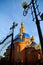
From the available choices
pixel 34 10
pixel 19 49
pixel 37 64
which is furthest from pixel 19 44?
pixel 34 10

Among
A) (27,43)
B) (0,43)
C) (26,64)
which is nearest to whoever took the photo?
(0,43)

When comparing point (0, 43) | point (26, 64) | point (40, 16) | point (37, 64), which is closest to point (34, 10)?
point (40, 16)

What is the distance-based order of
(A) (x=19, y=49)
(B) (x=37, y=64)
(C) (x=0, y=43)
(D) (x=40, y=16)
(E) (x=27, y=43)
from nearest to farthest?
1. (D) (x=40, y=16)
2. (C) (x=0, y=43)
3. (B) (x=37, y=64)
4. (A) (x=19, y=49)
5. (E) (x=27, y=43)

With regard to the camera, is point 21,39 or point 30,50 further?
point 21,39

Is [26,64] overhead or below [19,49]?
below

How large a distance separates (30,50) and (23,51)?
6.75 ft

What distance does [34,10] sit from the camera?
1246 cm

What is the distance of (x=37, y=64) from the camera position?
3322cm

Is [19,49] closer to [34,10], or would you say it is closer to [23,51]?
[23,51]

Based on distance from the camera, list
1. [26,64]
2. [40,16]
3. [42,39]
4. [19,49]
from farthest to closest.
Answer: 1. [19,49]
2. [26,64]
3. [40,16]
4. [42,39]

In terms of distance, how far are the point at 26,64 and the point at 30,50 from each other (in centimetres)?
372

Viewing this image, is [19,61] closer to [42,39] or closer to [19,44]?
[19,44]

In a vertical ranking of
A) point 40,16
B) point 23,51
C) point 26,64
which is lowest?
point 26,64

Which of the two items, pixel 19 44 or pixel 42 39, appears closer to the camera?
pixel 42 39
